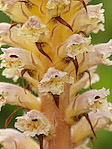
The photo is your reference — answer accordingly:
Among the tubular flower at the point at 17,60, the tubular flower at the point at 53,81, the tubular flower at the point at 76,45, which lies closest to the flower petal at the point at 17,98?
the tubular flower at the point at 17,60

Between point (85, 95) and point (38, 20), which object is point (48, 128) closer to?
point (85, 95)

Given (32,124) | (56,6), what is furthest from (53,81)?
(56,6)

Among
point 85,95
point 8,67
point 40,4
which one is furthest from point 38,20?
point 85,95

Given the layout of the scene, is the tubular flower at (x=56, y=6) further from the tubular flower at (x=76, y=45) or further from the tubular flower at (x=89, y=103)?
the tubular flower at (x=89, y=103)

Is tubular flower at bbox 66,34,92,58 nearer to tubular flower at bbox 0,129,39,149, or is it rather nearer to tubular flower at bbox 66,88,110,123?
tubular flower at bbox 66,88,110,123

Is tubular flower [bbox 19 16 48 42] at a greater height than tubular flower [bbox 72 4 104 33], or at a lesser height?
lesser

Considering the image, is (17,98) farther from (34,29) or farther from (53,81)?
(34,29)

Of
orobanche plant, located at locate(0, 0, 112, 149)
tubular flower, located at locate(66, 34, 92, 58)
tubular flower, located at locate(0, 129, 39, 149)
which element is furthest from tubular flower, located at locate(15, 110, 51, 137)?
tubular flower, located at locate(66, 34, 92, 58)
